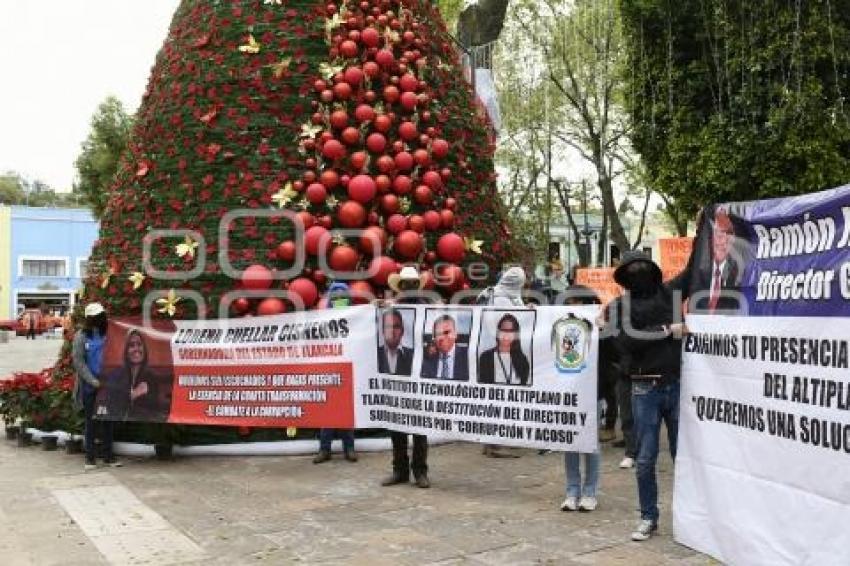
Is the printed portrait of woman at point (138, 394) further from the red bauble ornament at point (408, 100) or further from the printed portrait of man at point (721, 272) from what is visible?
the printed portrait of man at point (721, 272)

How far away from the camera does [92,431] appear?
798 cm

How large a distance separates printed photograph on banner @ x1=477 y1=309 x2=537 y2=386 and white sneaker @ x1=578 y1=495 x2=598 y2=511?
891 mm

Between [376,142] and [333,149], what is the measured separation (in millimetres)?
453

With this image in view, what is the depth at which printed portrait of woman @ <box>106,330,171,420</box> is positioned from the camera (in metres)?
7.96

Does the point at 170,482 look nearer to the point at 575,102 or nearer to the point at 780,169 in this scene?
the point at 780,169

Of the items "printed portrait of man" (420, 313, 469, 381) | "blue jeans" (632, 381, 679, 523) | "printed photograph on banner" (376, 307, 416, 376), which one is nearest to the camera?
"blue jeans" (632, 381, 679, 523)

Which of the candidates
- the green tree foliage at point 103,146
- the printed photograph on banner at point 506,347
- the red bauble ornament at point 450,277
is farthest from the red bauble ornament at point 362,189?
the green tree foliage at point 103,146

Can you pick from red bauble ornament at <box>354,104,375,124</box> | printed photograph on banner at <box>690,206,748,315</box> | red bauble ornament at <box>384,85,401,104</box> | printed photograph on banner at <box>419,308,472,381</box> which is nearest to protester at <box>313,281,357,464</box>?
printed photograph on banner at <box>419,308,472,381</box>

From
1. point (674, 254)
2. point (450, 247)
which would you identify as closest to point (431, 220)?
point (450, 247)

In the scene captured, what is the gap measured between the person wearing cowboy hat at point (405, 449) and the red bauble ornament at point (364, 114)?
2.27 meters

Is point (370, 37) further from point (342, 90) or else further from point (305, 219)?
point (305, 219)

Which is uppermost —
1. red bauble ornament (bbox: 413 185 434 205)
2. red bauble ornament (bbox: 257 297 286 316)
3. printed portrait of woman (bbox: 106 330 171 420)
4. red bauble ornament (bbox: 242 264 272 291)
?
red bauble ornament (bbox: 413 185 434 205)

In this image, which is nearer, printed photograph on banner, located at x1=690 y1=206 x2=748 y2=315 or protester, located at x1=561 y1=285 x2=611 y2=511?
printed photograph on banner, located at x1=690 y1=206 x2=748 y2=315

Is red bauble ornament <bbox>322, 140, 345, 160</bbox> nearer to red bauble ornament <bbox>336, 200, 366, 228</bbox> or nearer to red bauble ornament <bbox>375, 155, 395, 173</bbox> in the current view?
red bauble ornament <bbox>375, 155, 395, 173</bbox>
